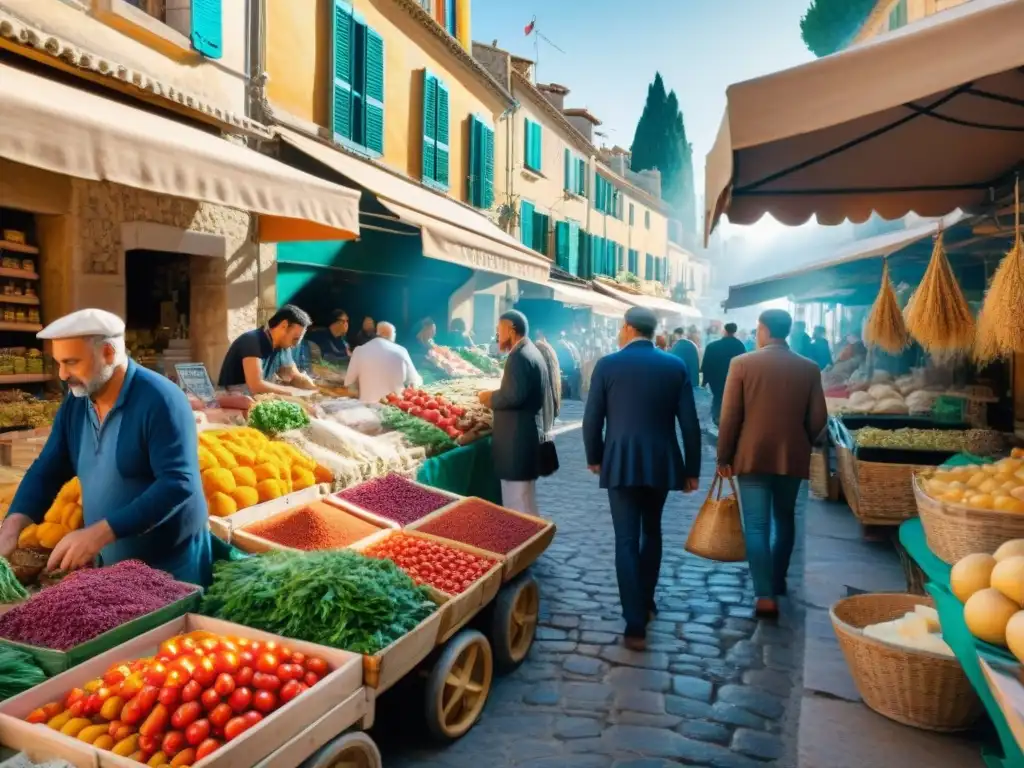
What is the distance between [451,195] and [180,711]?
1460 cm

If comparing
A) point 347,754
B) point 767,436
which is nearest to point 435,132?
point 767,436

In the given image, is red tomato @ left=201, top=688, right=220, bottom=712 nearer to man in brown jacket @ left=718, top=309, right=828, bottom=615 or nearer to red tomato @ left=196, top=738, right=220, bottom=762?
red tomato @ left=196, top=738, right=220, bottom=762

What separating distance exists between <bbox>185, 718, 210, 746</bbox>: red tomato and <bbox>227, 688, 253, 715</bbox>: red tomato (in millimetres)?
116

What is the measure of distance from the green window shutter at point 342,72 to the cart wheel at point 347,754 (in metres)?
10.1

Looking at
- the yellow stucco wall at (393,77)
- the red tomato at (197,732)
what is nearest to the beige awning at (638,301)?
the yellow stucco wall at (393,77)

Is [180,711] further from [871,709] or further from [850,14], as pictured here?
[850,14]

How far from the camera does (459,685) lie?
3.79 meters

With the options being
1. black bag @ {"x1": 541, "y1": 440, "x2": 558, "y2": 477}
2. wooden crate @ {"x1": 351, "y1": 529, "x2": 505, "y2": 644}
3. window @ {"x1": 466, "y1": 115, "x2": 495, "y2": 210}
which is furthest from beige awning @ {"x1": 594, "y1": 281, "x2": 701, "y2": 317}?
wooden crate @ {"x1": 351, "y1": 529, "x2": 505, "y2": 644}

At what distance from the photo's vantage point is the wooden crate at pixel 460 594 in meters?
3.61

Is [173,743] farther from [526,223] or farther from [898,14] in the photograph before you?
[526,223]

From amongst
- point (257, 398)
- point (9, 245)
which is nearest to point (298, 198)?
point (257, 398)

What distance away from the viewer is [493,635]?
4383mm

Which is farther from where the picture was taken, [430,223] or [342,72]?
[342,72]

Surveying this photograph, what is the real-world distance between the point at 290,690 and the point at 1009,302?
3.68 m
